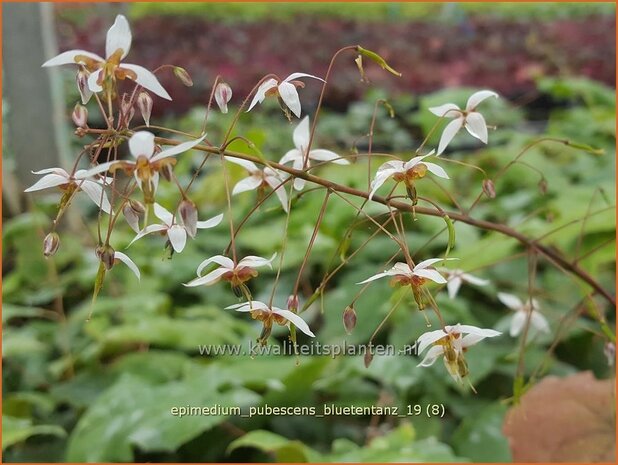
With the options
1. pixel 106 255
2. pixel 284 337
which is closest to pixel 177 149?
pixel 106 255

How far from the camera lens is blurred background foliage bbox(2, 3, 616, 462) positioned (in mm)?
1262

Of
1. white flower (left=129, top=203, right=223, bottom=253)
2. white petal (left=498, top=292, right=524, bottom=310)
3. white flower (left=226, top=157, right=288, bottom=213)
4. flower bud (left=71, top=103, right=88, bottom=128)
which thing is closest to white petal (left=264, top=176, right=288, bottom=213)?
white flower (left=226, top=157, right=288, bottom=213)

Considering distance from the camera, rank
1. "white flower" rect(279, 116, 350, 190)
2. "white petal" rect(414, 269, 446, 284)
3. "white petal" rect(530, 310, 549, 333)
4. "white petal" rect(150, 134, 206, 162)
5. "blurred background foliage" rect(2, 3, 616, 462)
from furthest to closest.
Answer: "blurred background foliage" rect(2, 3, 616, 462) → "white petal" rect(530, 310, 549, 333) → "white flower" rect(279, 116, 350, 190) → "white petal" rect(414, 269, 446, 284) → "white petal" rect(150, 134, 206, 162)

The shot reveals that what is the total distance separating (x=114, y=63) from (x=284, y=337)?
1.19 metres

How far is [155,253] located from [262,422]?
2.87 feet

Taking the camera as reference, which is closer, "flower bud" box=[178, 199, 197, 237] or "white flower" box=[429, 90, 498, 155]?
"flower bud" box=[178, 199, 197, 237]

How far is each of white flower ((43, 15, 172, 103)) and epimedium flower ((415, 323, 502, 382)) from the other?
1.12 ft

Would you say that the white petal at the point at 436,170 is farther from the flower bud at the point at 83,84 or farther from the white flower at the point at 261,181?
the flower bud at the point at 83,84

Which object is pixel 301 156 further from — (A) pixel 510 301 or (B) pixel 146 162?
(A) pixel 510 301

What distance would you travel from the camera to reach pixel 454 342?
29.8 inches

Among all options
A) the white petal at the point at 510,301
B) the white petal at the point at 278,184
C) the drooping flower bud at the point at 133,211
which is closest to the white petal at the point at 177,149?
the drooping flower bud at the point at 133,211

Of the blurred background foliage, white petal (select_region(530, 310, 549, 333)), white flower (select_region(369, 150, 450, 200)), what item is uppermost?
white flower (select_region(369, 150, 450, 200))

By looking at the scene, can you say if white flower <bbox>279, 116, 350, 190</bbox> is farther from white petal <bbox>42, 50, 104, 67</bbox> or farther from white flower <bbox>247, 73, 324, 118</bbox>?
white petal <bbox>42, 50, 104, 67</bbox>

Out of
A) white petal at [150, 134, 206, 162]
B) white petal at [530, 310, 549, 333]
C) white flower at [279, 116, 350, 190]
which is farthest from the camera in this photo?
white petal at [530, 310, 549, 333]
